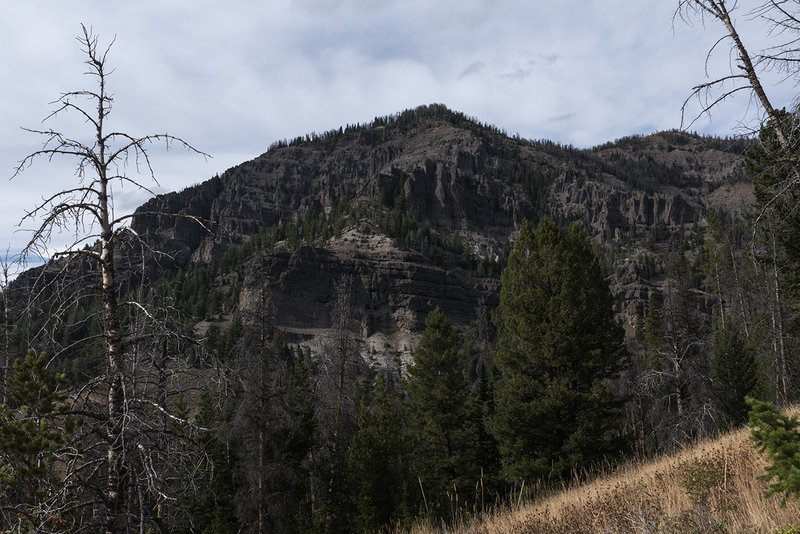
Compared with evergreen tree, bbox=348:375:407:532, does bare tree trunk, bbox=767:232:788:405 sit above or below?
above

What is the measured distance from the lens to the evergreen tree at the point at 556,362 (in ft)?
56.1

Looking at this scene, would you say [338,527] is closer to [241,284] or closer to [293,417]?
[293,417]

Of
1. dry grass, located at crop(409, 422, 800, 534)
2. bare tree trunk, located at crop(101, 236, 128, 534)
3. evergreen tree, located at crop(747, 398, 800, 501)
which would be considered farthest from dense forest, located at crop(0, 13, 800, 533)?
evergreen tree, located at crop(747, 398, 800, 501)

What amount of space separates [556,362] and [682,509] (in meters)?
13.2

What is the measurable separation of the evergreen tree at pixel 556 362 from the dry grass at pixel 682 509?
10.0 m

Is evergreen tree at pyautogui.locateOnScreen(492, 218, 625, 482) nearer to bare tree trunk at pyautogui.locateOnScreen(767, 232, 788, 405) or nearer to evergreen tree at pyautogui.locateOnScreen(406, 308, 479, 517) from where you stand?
evergreen tree at pyautogui.locateOnScreen(406, 308, 479, 517)

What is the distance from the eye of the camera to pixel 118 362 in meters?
6.20

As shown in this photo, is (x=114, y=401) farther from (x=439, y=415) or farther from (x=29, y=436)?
(x=439, y=415)

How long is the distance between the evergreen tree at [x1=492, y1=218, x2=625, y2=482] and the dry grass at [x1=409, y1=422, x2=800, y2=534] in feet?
32.9

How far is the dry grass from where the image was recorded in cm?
397

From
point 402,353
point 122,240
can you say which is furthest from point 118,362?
point 402,353

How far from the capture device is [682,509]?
481 cm

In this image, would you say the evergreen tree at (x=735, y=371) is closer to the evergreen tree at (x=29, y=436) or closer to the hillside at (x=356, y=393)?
the hillside at (x=356, y=393)

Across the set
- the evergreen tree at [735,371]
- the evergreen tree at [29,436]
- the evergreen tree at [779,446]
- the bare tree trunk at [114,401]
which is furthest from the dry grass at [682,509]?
the evergreen tree at [735,371]
